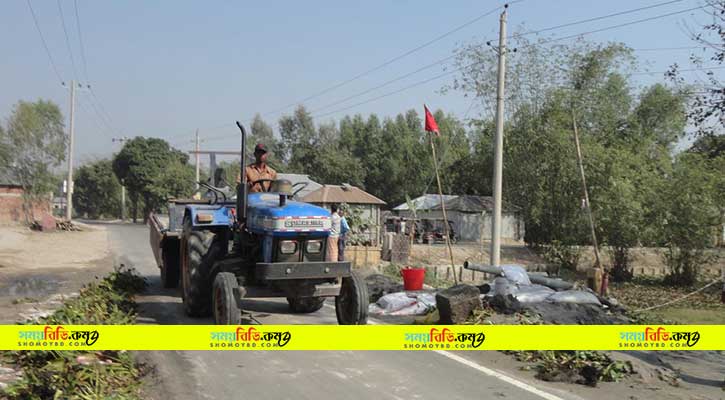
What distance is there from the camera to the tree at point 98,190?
83.8 metres

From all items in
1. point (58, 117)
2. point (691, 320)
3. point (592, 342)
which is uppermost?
point (58, 117)

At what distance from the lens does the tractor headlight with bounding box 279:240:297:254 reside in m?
7.89

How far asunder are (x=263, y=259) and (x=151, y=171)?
63.9 meters

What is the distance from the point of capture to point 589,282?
16250 mm

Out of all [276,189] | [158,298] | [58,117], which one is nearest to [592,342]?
[276,189]

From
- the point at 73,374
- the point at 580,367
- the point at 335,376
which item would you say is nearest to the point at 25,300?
the point at 73,374

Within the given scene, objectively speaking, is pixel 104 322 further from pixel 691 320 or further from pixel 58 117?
pixel 58 117

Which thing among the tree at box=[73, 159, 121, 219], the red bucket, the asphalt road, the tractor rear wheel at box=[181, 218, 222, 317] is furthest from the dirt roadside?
the tree at box=[73, 159, 121, 219]

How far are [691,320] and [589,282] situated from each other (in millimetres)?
2685

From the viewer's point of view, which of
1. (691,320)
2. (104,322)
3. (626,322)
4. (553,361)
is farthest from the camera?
(691,320)

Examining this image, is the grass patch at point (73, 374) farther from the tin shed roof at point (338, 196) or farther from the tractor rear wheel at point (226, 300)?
the tin shed roof at point (338, 196)

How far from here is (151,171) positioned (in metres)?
68.2

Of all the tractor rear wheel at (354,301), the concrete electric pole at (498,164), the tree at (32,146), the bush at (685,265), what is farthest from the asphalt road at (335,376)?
the tree at (32,146)

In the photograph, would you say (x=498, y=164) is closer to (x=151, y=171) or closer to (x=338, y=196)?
(x=338, y=196)
